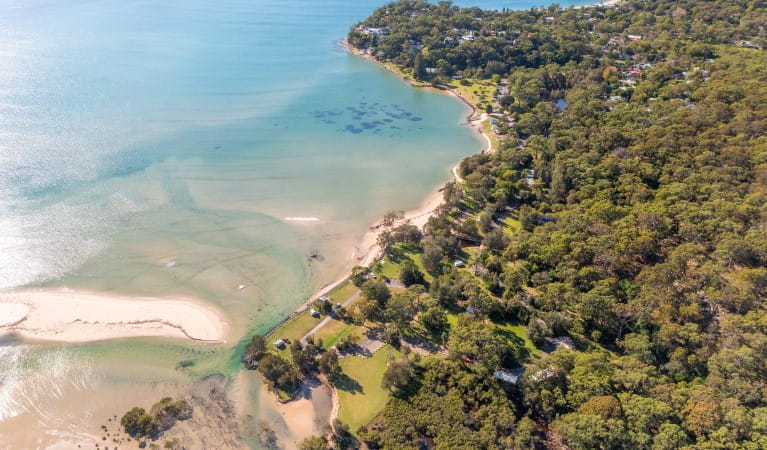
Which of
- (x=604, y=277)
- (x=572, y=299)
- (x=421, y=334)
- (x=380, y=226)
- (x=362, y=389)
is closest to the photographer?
(x=362, y=389)

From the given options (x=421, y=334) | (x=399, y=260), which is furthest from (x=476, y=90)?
(x=421, y=334)

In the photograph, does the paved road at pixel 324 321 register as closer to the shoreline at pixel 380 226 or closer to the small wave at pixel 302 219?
the shoreline at pixel 380 226

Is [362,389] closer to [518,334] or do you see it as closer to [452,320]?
[452,320]

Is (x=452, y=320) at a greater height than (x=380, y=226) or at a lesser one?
lesser

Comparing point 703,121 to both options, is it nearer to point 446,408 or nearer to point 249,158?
point 446,408

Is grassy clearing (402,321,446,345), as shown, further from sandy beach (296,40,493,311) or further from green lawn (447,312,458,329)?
sandy beach (296,40,493,311)

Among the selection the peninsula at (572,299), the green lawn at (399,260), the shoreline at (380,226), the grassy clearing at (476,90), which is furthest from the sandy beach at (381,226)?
the grassy clearing at (476,90)
